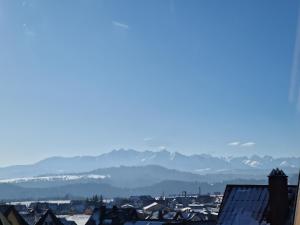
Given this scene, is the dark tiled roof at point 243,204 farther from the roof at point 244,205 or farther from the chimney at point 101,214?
the chimney at point 101,214

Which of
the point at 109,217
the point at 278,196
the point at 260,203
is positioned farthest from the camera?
the point at 109,217

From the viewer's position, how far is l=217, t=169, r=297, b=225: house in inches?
905

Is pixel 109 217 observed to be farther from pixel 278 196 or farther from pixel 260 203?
pixel 278 196

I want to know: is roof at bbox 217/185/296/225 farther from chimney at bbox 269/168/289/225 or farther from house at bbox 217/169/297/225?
chimney at bbox 269/168/289/225

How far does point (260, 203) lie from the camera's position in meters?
25.6

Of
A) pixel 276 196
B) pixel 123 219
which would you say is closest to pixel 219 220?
pixel 276 196

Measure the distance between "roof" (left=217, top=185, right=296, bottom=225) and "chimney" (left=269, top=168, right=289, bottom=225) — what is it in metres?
1.45

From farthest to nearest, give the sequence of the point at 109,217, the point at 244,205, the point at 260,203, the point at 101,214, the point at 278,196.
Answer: the point at 101,214 < the point at 109,217 < the point at 244,205 < the point at 260,203 < the point at 278,196

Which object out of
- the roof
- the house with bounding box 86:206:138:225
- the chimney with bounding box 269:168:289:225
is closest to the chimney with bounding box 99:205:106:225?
the house with bounding box 86:206:138:225

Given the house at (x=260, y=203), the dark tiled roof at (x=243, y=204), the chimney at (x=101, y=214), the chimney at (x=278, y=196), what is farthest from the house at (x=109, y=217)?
the chimney at (x=278, y=196)

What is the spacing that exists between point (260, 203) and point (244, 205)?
0.89 metres

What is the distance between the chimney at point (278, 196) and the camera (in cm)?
2295

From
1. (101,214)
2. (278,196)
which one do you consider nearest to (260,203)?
(278,196)

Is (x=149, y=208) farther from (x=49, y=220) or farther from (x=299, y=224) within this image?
(x=299, y=224)
